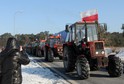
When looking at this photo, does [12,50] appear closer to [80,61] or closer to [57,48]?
[80,61]

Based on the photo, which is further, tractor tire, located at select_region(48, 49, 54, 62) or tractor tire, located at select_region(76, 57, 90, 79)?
tractor tire, located at select_region(48, 49, 54, 62)

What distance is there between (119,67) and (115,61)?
1.07 feet

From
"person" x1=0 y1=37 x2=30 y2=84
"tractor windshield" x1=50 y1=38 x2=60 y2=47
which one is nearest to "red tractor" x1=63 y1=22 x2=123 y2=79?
"person" x1=0 y1=37 x2=30 y2=84

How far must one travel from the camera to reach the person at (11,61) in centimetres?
696

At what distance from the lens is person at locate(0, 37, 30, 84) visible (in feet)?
22.8

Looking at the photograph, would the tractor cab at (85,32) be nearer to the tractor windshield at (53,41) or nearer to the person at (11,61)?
the person at (11,61)

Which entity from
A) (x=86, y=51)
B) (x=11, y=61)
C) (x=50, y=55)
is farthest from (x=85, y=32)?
(x=50, y=55)

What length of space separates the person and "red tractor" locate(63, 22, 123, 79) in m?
7.62

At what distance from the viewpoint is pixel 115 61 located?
1527cm

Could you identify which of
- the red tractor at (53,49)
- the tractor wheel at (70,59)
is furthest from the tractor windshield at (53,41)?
the tractor wheel at (70,59)

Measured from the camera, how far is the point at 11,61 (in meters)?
7.07

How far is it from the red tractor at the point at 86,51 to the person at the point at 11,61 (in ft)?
25.0

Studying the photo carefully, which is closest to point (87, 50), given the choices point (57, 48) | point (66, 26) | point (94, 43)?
point (94, 43)

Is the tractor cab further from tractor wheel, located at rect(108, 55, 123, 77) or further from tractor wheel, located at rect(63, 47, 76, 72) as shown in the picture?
tractor wheel, located at rect(108, 55, 123, 77)
